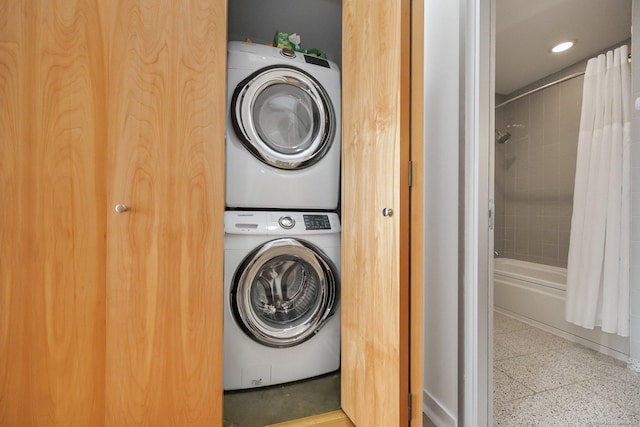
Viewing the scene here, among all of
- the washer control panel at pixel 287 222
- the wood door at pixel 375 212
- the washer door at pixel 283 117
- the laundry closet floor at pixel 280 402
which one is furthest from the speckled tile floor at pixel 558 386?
the washer door at pixel 283 117

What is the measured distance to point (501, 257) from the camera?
272 centimetres

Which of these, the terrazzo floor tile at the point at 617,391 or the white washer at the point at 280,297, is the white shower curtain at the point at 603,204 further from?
the white washer at the point at 280,297

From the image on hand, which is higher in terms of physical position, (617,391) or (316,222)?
Result: (316,222)

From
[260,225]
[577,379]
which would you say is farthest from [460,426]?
[260,225]

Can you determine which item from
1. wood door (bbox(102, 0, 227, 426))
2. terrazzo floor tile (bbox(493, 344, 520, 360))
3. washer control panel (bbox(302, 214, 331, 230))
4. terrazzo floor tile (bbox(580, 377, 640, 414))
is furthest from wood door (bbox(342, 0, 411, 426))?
terrazzo floor tile (bbox(580, 377, 640, 414))

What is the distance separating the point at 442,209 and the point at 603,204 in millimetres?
1398

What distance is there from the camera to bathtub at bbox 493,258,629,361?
1.85 meters

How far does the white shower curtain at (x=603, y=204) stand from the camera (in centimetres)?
173

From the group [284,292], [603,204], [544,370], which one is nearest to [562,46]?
[603,204]

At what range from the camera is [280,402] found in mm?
1357

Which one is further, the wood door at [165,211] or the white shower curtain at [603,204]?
the white shower curtain at [603,204]

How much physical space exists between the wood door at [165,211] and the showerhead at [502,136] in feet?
8.69

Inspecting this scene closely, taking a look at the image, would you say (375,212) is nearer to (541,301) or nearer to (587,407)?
(587,407)

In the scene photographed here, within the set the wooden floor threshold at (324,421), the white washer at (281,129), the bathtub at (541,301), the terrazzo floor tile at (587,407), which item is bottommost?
the wooden floor threshold at (324,421)
